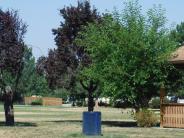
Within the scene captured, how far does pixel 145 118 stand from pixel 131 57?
3237 millimetres

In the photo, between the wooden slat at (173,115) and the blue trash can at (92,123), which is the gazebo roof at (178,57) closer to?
the wooden slat at (173,115)

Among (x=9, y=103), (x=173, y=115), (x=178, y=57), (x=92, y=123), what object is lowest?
(x=92, y=123)

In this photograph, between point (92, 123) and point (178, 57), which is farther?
point (178, 57)

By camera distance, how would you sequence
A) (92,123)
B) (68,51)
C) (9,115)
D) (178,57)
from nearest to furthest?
(92,123) → (178,57) → (9,115) → (68,51)

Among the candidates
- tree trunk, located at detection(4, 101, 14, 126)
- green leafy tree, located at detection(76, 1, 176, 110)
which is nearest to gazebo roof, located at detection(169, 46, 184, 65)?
green leafy tree, located at detection(76, 1, 176, 110)

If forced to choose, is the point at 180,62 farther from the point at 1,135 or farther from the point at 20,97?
the point at 20,97

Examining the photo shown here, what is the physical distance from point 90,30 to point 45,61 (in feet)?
15.9

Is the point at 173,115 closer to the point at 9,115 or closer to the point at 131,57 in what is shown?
the point at 131,57

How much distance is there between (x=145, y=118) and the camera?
1195 inches

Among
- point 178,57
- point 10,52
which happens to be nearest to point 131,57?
point 178,57

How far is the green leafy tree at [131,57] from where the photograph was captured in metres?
30.4

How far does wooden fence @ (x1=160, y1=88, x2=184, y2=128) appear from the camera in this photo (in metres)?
29.6

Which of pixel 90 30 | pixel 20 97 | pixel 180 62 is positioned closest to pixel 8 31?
pixel 90 30

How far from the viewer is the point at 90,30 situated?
33.2 m
